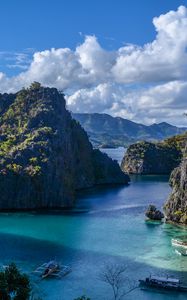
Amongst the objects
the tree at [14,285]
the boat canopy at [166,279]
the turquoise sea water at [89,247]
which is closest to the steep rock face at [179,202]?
the turquoise sea water at [89,247]

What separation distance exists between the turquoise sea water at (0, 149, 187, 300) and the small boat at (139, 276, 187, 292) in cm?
190

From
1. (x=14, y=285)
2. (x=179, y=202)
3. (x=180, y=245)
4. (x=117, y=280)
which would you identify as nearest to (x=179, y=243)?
(x=180, y=245)

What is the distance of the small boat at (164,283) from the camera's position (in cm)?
9538

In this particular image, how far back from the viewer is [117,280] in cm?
9656

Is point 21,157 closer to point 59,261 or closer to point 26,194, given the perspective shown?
point 26,194

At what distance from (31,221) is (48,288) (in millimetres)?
63105

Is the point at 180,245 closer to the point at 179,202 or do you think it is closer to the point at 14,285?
the point at 179,202

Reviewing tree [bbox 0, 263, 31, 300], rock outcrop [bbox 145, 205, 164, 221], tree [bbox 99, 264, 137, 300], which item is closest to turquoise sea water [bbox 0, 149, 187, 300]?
tree [bbox 99, 264, 137, 300]

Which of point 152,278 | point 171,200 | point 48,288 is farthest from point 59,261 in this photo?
point 171,200

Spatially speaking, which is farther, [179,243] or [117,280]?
[179,243]

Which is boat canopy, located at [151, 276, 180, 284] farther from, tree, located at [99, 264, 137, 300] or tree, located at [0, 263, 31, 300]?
tree, located at [0, 263, 31, 300]

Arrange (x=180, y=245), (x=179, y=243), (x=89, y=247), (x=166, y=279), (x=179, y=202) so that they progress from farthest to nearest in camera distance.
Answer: (x=179, y=202) → (x=179, y=243) → (x=180, y=245) → (x=89, y=247) → (x=166, y=279)

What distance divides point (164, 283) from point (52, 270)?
22.8m

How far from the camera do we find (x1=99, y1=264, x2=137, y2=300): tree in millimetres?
92450
